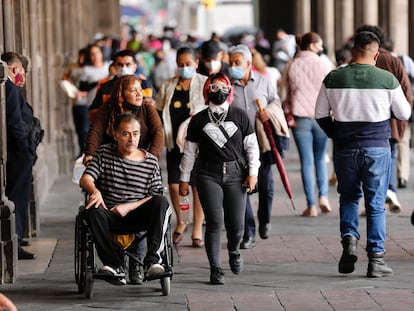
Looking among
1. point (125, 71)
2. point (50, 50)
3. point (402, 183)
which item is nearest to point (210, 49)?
point (125, 71)

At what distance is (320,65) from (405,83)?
0.97 metres

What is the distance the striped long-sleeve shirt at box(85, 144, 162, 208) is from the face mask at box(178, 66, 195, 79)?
2.48 metres

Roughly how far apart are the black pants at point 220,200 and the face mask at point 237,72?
1680mm

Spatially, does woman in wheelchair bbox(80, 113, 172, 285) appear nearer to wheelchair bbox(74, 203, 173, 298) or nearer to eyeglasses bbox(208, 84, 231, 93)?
wheelchair bbox(74, 203, 173, 298)

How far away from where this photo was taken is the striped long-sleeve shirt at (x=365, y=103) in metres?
10.0

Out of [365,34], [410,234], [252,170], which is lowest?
[410,234]

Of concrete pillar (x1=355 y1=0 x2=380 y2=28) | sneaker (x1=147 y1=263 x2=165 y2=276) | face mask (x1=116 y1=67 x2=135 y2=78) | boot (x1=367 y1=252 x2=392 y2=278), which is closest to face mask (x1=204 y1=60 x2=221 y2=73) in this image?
face mask (x1=116 y1=67 x2=135 y2=78)

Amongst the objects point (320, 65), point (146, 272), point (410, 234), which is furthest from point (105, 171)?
point (320, 65)

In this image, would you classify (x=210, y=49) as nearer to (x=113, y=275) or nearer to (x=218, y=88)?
(x=218, y=88)

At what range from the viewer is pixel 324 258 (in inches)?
435

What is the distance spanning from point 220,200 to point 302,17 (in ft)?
115

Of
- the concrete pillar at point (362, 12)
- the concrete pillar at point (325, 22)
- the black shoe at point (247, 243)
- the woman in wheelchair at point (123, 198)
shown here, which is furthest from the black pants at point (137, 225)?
the concrete pillar at point (325, 22)

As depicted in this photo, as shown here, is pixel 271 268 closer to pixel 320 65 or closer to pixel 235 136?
pixel 235 136

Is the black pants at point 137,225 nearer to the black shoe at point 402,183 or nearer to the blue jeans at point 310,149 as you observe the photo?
the blue jeans at point 310,149
